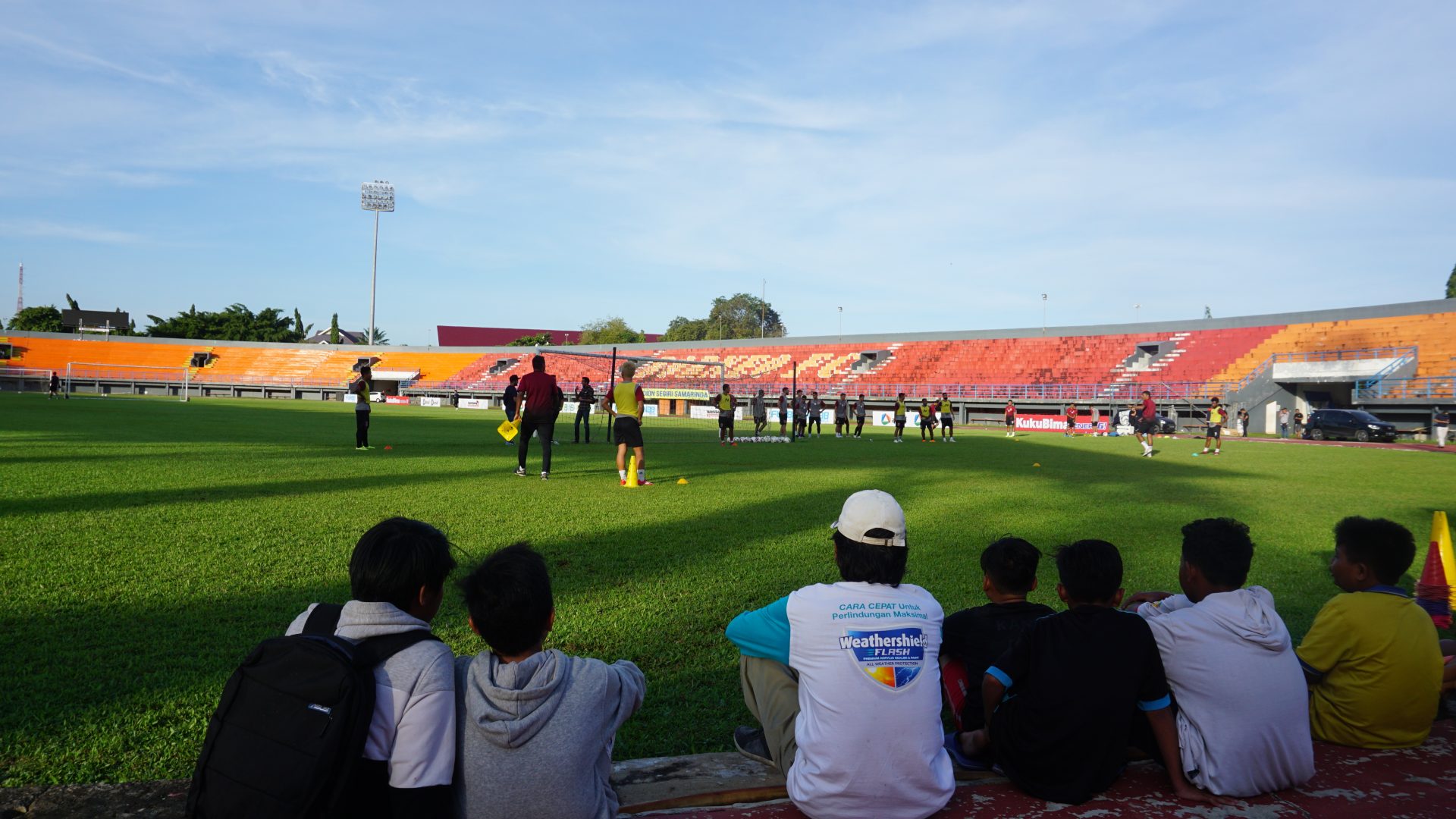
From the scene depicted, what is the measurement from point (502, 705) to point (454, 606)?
3311 millimetres

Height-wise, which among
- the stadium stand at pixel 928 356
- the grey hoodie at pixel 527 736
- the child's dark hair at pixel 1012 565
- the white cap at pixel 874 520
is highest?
the stadium stand at pixel 928 356

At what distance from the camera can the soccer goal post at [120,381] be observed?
63.0 metres

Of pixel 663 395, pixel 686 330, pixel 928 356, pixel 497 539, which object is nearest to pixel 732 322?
pixel 686 330

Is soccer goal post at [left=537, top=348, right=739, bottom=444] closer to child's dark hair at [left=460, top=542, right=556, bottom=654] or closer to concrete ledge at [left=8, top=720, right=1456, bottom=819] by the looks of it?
concrete ledge at [left=8, top=720, right=1456, bottom=819]

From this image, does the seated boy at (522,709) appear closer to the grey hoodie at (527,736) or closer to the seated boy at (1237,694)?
the grey hoodie at (527,736)

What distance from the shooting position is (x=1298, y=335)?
147 feet

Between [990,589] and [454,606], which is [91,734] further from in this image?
[990,589]

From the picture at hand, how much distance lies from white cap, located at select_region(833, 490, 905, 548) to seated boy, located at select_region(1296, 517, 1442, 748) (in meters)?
2.01

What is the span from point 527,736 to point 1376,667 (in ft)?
10.9

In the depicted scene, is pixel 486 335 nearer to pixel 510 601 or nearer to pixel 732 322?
pixel 732 322

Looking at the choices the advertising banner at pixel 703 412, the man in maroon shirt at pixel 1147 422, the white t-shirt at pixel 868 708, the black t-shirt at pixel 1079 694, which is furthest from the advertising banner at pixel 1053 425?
the white t-shirt at pixel 868 708

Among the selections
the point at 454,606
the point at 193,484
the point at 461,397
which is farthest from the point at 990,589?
the point at 461,397

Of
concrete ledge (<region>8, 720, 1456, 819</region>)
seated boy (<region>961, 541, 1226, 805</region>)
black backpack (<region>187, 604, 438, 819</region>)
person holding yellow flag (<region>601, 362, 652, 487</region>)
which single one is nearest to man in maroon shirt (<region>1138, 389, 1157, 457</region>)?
person holding yellow flag (<region>601, 362, 652, 487</region>)

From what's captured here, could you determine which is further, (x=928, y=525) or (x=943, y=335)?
(x=943, y=335)
